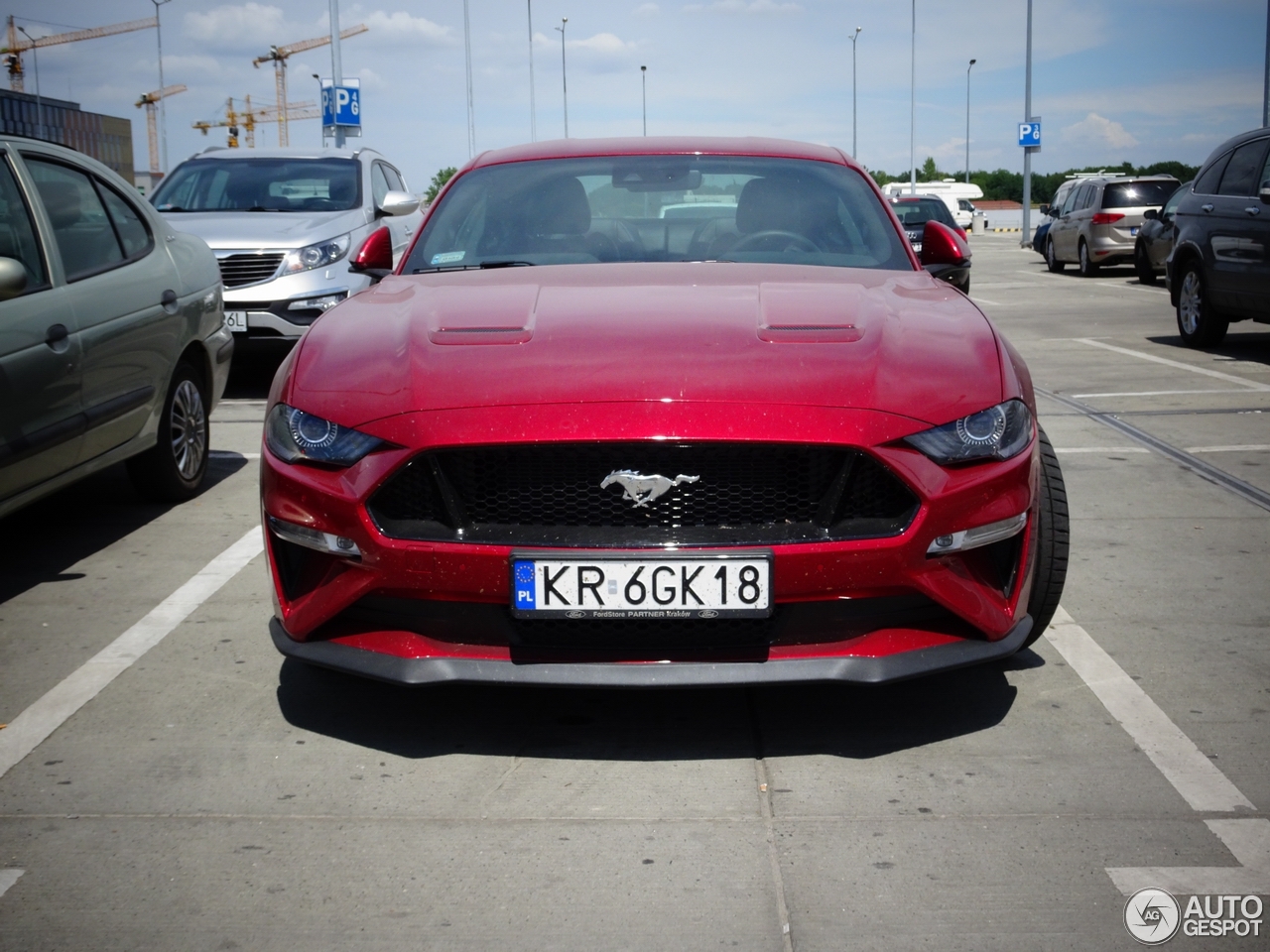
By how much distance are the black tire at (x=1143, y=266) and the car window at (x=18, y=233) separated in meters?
18.1

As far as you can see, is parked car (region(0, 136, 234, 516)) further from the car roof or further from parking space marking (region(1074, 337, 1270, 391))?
parking space marking (region(1074, 337, 1270, 391))

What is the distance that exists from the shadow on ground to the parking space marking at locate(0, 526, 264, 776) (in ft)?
1.76

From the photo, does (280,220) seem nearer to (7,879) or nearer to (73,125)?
(7,879)

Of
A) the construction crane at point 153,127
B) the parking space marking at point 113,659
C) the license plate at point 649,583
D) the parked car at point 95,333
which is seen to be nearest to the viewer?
the license plate at point 649,583

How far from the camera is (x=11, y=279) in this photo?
14.5 feet

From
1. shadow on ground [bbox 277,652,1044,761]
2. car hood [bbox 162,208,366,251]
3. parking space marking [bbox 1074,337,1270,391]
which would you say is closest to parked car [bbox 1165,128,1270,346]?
parking space marking [bbox 1074,337,1270,391]

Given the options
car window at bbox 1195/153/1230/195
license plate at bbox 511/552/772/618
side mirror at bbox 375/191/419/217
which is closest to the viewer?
license plate at bbox 511/552/772/618

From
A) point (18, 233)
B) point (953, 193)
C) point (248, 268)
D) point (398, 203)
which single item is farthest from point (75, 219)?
point (953, 193)

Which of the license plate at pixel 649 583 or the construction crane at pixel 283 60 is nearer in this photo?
the license plate at pixel 649 583

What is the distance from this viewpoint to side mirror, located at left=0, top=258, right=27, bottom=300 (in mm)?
4379

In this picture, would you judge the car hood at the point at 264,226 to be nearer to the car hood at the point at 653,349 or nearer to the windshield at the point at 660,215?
the windshield at the point at 660,215

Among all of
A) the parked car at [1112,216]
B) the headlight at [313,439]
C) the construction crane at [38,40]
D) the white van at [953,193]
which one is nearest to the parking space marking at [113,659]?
the headlight at [313,439]

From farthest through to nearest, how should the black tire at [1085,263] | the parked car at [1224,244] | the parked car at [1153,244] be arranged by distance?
1. the black tire at [1085,263]
2. the parked car at [1153,244]
3. the parked car at [1224,244]

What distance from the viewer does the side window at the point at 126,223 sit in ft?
18.8
